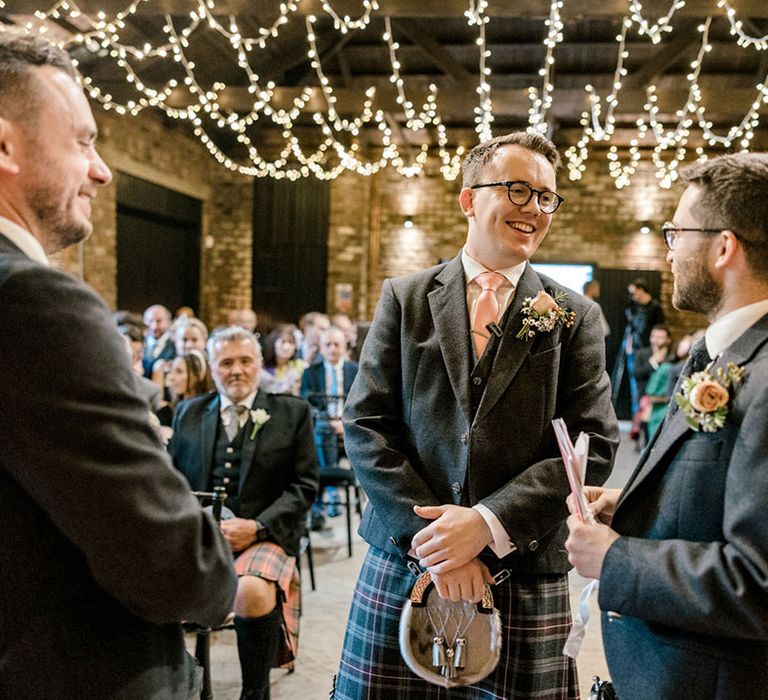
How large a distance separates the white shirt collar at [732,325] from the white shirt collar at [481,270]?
543mm

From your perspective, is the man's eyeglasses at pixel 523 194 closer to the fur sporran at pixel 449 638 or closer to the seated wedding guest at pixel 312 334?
the fur sporran at pixel 449 638

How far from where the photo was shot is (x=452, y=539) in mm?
1430

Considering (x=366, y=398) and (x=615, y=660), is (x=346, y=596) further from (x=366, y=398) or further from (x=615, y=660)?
(x=615, y=660)

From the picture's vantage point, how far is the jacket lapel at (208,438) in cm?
291

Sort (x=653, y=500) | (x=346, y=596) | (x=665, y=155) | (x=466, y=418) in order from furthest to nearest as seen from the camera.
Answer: (x=665, y=155), (x=346, y=596), (x=466, y=418), (x=653, y=500)

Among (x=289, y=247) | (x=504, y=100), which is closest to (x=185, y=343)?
(x=504, y=100)

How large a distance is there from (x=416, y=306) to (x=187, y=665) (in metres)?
0.95

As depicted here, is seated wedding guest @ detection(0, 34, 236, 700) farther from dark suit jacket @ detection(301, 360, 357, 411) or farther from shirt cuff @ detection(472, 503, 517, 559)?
dark suit jacket @ detection(301, 360, 357, 411)

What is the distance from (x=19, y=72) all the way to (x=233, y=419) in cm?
214

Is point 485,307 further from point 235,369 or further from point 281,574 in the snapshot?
point 235,369

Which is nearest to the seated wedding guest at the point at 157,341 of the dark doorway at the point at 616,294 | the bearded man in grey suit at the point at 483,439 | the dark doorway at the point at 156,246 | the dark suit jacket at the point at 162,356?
the dark suit jacket at the point at 162,356

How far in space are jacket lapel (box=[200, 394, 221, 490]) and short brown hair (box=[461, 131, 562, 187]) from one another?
1.72m

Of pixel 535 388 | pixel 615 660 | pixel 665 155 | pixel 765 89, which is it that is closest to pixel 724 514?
pixel 615 660

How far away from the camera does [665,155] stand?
10.9m
